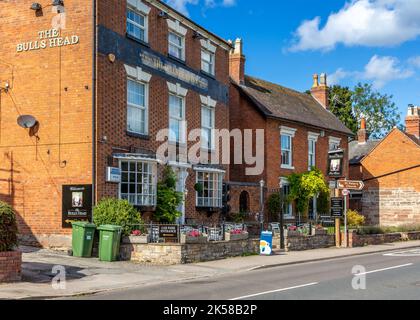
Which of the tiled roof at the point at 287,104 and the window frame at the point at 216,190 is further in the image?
the tiled roof at the point at 287,104

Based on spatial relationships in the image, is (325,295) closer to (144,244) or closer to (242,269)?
(242,269)

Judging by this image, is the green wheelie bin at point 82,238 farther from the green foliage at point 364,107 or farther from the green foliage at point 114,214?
the green foliage at point 364,107

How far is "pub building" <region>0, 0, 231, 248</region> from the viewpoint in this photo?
20703 mm

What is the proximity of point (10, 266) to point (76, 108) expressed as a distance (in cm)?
785

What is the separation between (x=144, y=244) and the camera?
767 inches

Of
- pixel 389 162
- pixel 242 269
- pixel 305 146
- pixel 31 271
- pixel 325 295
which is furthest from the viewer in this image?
pixel 389 162

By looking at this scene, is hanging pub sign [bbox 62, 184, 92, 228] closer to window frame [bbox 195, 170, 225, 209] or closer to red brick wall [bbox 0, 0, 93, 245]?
red brick wall [bbox 0, 0, 93, 245]

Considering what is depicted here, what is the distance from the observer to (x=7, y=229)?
14.6 metres

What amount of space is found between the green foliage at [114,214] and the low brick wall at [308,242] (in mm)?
8060

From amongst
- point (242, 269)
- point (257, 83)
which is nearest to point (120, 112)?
point (242, 269)

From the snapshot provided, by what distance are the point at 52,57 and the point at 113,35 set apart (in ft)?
7.46

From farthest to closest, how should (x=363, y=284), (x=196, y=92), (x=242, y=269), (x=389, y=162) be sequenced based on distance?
(x=389, y=162), (x=196, y=92), (x=242, y=269), (x=363, y=284)

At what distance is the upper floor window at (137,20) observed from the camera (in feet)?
74.6

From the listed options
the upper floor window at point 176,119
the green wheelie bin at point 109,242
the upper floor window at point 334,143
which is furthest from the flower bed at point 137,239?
the upper floor window at point 334,143
